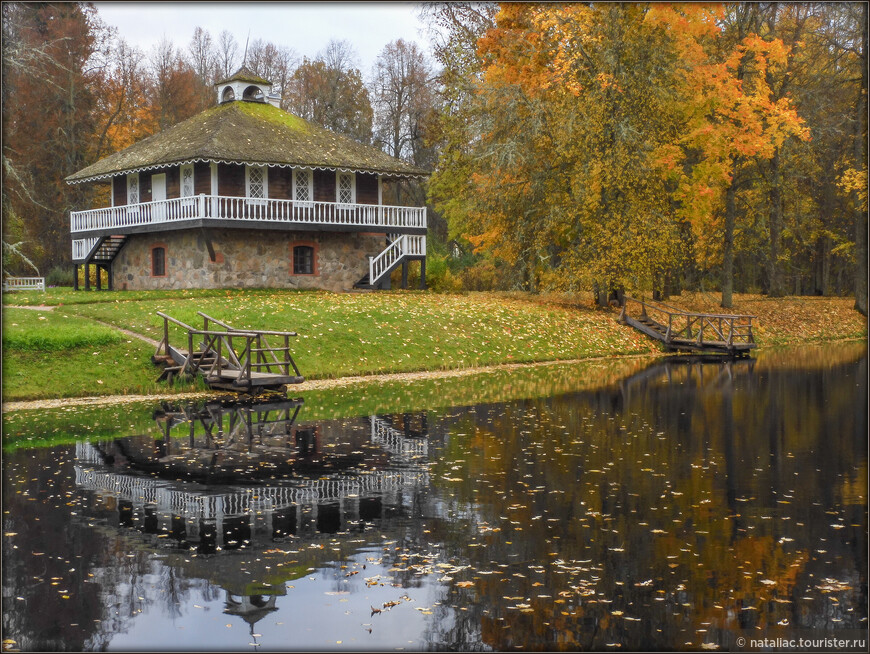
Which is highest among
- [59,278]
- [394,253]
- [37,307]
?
[394,253]

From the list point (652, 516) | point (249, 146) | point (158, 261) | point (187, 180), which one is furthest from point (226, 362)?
point (158, 261)

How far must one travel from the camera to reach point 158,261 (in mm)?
42000

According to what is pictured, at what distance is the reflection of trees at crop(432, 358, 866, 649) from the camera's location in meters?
7.81

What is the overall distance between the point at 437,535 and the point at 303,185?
33587mm

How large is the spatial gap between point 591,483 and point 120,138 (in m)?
52.5

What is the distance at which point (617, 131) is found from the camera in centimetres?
3625

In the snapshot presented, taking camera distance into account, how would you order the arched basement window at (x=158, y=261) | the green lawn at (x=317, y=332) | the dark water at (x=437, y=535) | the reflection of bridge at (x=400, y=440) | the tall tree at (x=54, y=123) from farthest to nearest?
the tall tree at (x=54, y=123)
the arched basement window at (x=158, y=261)
the green lawn at (x=317, y=332)
the reflection of bridge at (x=400, y=440)
the dark water at (x=437, y=535)

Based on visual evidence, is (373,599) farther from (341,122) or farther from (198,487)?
(341,122)

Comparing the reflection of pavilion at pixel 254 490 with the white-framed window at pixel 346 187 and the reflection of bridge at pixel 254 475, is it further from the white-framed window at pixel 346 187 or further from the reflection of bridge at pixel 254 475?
the white-framed window at pixel 346 187

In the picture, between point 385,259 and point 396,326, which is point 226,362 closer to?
point 396,326

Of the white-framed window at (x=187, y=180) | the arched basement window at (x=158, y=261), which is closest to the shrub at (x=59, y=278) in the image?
the arched basement window at (x=158, y=261)

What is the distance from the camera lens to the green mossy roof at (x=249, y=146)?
39125mm

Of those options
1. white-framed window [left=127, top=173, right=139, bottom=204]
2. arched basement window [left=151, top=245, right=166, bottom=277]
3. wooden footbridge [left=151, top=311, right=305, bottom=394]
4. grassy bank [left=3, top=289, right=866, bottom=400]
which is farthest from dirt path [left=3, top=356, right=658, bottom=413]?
white-framed window [left=127, top=173, right=139, bottom=204]

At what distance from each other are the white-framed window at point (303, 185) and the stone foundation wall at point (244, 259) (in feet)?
5.75
